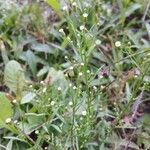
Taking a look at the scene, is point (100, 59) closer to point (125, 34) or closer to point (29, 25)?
point (125, 34)

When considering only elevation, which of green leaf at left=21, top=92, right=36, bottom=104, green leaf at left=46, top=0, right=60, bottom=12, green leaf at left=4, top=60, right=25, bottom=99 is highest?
green leaf at left=46, top=0, right=60, bottom=12

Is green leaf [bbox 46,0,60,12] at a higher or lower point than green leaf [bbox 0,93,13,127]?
higher

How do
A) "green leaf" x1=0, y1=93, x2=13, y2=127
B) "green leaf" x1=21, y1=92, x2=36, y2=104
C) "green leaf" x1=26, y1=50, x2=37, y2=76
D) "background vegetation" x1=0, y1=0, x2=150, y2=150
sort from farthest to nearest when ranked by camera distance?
"green leaf" x1=26, y1=50, x2=37, y2=76, "green leaf" x1=21, y1=92, x2=36, y2=104, "green leaf" x1=0, y1=93, x2=13, y2=127, "background vegetation" x1=0, y1=0, x2=150, y2=150

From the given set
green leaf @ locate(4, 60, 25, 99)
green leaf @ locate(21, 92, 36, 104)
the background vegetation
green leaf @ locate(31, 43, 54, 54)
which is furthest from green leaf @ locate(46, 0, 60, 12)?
green leaf @ locate(21, 92, 36, 104)

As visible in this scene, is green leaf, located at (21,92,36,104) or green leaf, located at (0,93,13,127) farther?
green leaf, located at (21,92,36,104)

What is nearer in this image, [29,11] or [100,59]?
[100,59]

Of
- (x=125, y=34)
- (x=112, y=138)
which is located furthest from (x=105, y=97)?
(x=125, y=34)

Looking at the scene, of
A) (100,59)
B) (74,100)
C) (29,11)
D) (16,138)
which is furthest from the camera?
(29,11)

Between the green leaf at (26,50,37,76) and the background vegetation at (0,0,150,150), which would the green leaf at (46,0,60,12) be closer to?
the background vegetation at (0,0,150,150)
